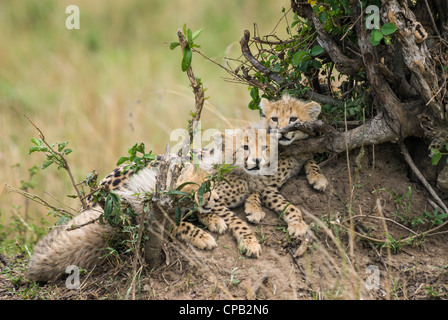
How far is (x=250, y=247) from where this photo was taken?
121 inches

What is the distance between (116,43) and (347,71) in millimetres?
5880

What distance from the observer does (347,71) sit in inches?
132

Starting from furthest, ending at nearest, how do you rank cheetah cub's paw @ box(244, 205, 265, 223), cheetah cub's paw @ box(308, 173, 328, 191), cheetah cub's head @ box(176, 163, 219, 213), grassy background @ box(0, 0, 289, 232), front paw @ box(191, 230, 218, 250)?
grassy background @ box(0, 0, 289, 232) → cheetah cub's paw @ box(308, 173, 328, 191) → cheetah cub's paw @ box(244, 205, 265, 223) → front paw @ box(191, 230, 218, 250) → cheetah cub's head @ box(176, 163, 219, 213)

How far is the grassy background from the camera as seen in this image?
6.07m

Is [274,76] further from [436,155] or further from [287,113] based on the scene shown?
[436,155]

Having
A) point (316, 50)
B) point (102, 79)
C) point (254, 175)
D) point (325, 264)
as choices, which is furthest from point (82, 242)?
point (102, 79)

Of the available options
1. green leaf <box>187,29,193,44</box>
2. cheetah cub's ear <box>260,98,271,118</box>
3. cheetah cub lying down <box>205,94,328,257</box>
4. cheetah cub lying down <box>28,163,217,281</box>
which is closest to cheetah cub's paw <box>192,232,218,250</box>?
cheetah cub lying down <box>28,163,217,281</box>

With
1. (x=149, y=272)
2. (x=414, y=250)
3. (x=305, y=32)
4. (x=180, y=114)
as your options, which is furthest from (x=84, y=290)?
(x=180, y=114)

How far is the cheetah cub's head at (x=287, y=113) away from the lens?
3.58 m

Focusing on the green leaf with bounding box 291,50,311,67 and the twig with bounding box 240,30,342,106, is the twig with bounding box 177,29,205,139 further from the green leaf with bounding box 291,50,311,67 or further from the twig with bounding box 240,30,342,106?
the twig with bounding box 240,30,342,106

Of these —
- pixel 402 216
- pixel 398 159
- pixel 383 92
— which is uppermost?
pixel 383 92

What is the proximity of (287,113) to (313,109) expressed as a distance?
18 cm

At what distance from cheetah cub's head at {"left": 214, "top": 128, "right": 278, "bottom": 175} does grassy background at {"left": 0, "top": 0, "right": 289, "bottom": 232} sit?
3.98 feet

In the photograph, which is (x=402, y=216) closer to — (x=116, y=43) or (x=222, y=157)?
(x=222, y=157)
